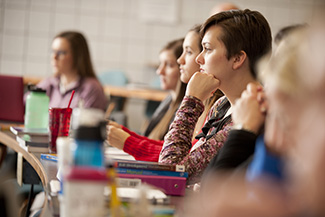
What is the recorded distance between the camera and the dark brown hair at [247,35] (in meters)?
1.40

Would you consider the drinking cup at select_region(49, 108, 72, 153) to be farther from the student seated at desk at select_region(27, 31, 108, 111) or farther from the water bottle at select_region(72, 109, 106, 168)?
the student seated at desk at select_region(27, 31, 108, 111)

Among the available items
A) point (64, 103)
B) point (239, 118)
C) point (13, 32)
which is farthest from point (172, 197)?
point (13, 32)

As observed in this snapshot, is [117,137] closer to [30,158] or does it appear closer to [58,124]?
[58,124]

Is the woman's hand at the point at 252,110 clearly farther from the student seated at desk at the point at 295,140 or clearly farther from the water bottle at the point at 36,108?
the water bottle at the point at 36,108

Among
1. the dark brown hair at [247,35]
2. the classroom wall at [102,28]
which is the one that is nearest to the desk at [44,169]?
the dark brown hair at [247,35]

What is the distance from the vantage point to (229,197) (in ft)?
2.12

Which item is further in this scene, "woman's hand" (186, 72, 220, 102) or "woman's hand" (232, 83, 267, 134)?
"woman's hand" (186, 72, 220, 102)

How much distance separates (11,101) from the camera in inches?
94.3

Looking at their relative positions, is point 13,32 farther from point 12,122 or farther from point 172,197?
point 172,197

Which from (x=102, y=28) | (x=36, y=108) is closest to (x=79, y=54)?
(x=36, y=108)

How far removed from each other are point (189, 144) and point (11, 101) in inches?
54.2

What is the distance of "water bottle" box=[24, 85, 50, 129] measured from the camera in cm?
208

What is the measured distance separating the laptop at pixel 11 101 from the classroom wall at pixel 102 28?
3.26 metres

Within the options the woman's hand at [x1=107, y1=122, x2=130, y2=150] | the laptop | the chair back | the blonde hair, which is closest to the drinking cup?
the woman's hand at [x1=107, y1=122, x2=130, y2=150]
